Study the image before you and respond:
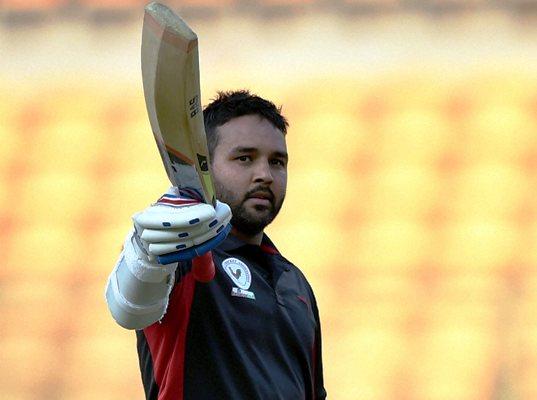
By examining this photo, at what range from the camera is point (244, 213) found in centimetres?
180

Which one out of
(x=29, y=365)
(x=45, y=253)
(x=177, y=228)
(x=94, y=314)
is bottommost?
(x=29, y=365)

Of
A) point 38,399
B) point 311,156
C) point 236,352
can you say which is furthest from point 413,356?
→ point 236,352

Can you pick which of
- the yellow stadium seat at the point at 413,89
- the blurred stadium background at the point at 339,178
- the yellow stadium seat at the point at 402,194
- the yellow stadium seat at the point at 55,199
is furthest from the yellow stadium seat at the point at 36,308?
the yellow stadium seat at the point at 413,89

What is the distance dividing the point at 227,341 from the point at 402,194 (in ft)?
8.48

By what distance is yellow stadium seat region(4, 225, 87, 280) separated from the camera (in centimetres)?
412

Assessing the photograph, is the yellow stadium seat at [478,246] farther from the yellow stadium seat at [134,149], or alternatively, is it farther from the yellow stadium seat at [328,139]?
the yellow stadium seat at [134,149]

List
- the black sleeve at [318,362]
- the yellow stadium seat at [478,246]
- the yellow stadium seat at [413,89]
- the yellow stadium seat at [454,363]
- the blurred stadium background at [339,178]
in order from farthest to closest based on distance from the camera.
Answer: the yellow stadium seat at [413,89] → the yellow stadium seat at [478,246] → the blurred stadium background at [339,178] → the yellow stadium seat at [454,363] → the black sleeve at [318,362]

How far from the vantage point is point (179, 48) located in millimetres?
1379

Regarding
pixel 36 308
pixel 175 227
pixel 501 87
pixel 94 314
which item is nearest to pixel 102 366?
pixel 94 314

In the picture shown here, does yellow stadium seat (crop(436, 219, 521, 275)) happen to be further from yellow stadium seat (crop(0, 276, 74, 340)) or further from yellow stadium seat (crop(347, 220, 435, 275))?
yellow stadium seat (crop(0, 276, 74, 340))

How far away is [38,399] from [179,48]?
104 inches

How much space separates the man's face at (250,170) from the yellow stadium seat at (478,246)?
7.13 feet

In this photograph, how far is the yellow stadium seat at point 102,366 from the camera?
3.80m

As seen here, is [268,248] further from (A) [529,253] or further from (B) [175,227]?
(A) [529,253]
